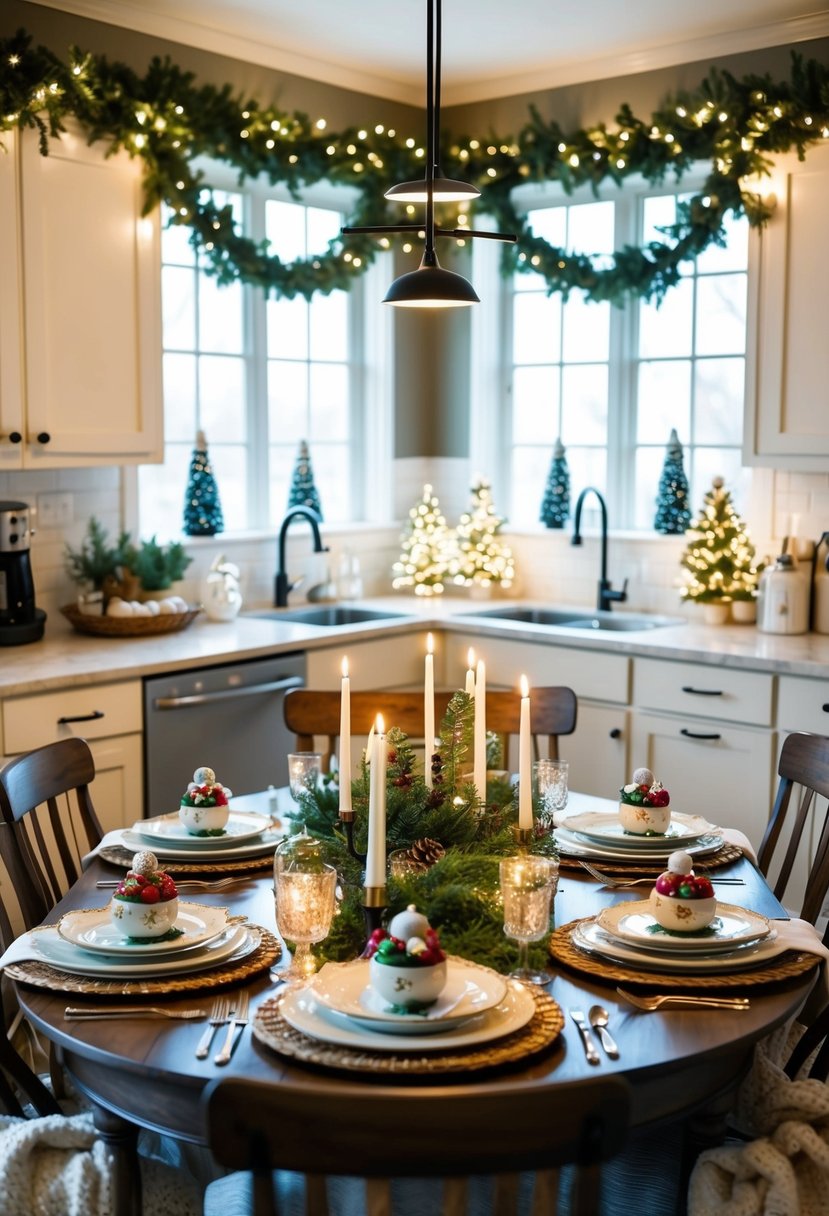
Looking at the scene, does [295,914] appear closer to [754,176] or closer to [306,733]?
[306,733]

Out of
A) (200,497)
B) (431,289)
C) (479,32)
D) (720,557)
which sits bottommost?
(720,557)

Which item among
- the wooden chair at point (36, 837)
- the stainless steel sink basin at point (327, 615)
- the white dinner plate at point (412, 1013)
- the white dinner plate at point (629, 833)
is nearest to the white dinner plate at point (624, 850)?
the white dinner plate at point (629, 833)

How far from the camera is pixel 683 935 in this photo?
2.00 meters

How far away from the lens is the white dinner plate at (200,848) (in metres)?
2.41

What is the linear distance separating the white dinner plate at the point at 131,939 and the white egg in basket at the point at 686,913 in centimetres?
64

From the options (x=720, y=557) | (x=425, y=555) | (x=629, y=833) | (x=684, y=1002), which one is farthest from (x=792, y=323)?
(x=684, y=1002)

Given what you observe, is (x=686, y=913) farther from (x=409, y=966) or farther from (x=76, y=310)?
(x=76, y=310)

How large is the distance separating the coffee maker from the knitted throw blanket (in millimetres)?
2545

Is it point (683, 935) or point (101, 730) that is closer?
point (683, 935)

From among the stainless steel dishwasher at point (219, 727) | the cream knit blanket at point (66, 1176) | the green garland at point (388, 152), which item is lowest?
the cream knit blanket at point (66, 1176)

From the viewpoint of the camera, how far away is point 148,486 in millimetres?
4613

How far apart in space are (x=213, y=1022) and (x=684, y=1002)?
2.01ft

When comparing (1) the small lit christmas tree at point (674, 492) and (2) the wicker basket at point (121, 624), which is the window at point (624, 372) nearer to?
(1) the small lit christmas tree at point (674, 492)

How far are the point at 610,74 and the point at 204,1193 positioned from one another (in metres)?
4.01
